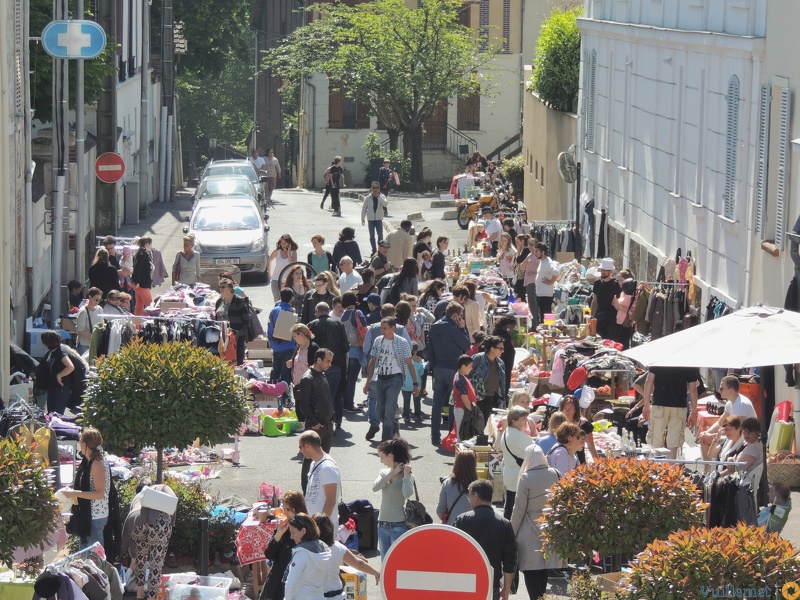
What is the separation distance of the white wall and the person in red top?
4441 millimetres

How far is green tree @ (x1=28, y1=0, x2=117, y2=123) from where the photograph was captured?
997 inches

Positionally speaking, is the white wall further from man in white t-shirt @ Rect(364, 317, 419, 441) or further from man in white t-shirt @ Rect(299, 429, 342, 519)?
man in white t-shirt @ Rect(299, 429, 342, 519)

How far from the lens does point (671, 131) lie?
22547 millimetres

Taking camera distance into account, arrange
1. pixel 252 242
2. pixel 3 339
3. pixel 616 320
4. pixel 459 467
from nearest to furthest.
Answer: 1. pixel 459 467
2. pixel 3 339
3. pixel 616 320
4. pixel 252 242

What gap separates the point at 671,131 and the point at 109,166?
10.4 metres

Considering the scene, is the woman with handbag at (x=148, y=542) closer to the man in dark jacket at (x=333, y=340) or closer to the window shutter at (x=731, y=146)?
the man in dark jacket at (x=333, y=340)

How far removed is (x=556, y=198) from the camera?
35062mm

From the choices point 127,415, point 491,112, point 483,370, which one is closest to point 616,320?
point 483,370

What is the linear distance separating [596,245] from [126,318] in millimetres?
12662

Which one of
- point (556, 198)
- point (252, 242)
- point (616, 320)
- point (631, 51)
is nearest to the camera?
point (616, 320)

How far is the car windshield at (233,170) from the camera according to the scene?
3519 cm

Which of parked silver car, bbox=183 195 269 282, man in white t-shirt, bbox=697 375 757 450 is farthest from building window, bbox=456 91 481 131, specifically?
man in white t-shirt, bbox=697 375 757 450

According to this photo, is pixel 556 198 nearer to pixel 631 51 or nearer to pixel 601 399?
pixel 631 51

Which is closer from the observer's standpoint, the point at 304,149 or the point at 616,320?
the point at 616,320
